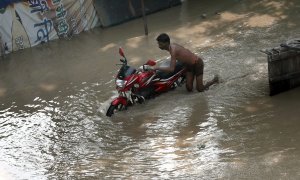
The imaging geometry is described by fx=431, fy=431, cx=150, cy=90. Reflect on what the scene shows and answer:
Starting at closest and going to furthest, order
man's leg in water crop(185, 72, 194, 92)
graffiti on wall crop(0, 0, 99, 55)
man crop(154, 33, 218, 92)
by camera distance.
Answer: man crop(154, 33, 218, 92)
man's leg in water crop(185, 72, 194, 92)
graffiti on wall crop(0, 0, 99, 55)

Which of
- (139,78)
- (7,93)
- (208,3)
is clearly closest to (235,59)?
(139,78)

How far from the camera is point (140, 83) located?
8.30 meters

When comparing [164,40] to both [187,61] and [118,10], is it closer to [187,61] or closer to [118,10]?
[187,61]

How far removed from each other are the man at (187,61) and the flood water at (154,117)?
0.63ft

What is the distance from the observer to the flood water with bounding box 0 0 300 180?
20.2 ft

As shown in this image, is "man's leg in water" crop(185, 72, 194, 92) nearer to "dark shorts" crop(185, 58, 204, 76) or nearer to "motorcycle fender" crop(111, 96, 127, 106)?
"dark shorts" crop(185, 58, 204, 76)

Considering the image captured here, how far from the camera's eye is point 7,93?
10.5m

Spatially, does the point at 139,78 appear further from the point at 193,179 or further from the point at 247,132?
the point at 193,179

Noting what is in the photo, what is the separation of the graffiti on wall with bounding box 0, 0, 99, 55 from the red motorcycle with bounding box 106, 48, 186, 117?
6630 millimetres

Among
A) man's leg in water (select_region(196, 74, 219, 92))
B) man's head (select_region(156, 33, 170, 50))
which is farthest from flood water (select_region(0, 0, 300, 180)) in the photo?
man's head (select_region(156, 33, 170, 50))

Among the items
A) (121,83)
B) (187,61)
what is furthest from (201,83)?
(121,83)

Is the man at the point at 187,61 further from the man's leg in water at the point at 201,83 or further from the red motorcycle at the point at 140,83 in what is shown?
the red motorcycle at the point at 140,83

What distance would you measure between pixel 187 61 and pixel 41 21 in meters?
7.58

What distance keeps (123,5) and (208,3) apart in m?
3.25
